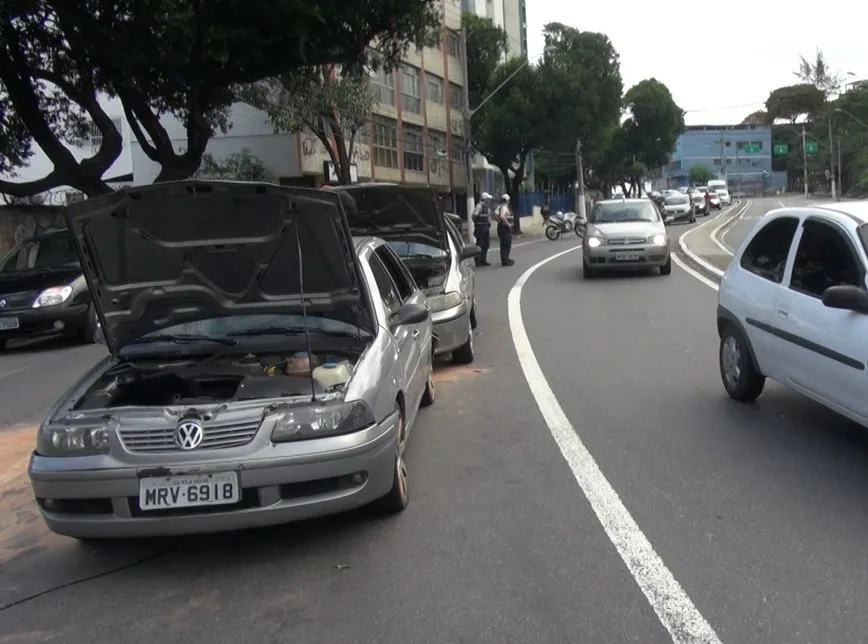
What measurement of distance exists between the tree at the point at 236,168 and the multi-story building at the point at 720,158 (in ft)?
319

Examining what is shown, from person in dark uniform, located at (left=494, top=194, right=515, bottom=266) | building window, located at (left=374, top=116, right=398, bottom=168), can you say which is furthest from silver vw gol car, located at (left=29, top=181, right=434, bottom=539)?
building window, located at (left=374, top=116, right=398, bottom=168)

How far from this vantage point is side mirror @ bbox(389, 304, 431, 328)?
18.2 feet

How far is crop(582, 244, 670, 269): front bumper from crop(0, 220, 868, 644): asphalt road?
396 inches

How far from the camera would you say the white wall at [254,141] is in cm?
3142

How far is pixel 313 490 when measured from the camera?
14.2ft

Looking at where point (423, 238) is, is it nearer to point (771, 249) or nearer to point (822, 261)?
point (771, 249)

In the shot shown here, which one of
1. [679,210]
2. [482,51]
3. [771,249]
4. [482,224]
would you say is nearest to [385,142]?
[482,51]

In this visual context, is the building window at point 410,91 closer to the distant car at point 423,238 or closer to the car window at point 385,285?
the distant car at point 423,238

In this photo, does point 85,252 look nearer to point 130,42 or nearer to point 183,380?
point 183,380

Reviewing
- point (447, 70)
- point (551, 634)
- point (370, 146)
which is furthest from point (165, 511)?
point (447, 70)

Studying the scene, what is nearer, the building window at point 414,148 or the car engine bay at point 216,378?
the car engine bay at point 216,378

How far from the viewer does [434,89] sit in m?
46.7

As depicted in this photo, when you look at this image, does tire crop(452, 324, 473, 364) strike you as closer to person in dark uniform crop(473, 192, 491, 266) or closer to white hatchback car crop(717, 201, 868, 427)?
white hatchback car crop(717, 201, 868, 427)

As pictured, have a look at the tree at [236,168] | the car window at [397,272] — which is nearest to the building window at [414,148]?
the tree at [236,168]
